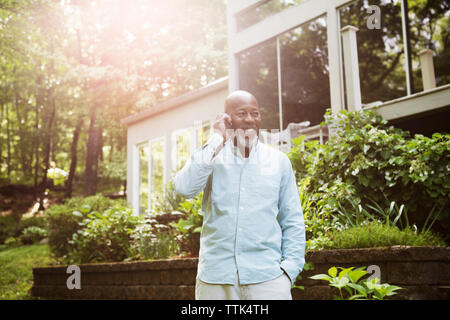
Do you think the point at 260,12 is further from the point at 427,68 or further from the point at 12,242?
the point at 12,242

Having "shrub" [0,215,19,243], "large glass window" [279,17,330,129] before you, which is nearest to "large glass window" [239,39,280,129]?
"large glass window" [279,17,330,129]

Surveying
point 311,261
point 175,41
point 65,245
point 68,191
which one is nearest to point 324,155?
point 311,261

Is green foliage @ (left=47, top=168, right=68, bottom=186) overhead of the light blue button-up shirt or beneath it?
overhead

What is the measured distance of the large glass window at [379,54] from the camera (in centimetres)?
886

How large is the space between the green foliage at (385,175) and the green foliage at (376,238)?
24 cm

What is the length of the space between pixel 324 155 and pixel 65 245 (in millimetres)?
6269

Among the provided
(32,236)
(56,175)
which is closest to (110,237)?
(32,236)

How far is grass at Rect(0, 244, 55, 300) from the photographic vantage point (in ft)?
28.9

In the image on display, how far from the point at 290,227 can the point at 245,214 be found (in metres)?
0.28

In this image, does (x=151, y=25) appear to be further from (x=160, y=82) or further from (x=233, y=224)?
(x=233, y=224)

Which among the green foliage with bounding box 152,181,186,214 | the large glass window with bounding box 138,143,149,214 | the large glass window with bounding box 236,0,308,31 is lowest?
the green foliage with bounding box 152,181,186,214

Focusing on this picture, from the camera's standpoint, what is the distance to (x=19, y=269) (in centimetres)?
1114

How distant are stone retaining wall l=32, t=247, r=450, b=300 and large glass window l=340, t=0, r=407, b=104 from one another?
5.25 meters

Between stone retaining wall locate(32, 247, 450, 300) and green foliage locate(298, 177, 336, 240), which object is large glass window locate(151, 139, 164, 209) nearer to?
stone retaining wall locate(32, 247, 450, 300)
